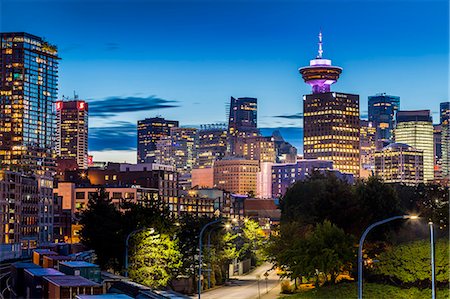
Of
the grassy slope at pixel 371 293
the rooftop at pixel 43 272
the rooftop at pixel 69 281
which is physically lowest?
the grassy slope at pixel 371 293

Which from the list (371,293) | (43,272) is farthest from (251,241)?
(43,272)

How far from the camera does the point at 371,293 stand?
232 feet

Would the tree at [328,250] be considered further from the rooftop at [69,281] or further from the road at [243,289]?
the rooftop at [69,281]

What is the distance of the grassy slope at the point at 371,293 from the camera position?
68.0 m

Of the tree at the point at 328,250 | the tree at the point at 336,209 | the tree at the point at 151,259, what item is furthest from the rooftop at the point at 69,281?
the tree at the point at 336,209

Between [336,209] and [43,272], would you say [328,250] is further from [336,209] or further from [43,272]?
[43,272]

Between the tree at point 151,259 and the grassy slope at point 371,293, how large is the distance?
15.8 metres

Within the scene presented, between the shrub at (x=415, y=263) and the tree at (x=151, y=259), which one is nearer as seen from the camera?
the shrub at (x=415, y=263)

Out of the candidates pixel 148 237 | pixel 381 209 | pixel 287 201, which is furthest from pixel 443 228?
pixel 287 201

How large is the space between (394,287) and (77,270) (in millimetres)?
25703

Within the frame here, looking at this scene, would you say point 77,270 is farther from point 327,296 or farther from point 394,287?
point 394,287

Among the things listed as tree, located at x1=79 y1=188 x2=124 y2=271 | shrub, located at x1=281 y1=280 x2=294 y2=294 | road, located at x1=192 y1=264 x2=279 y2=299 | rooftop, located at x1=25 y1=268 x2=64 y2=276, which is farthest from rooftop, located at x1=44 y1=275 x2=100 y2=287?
shrub, located at x1=281 y1=280 x2=294 y2=294

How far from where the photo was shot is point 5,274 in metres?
93.4

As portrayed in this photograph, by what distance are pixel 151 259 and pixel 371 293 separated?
24.9 meters
